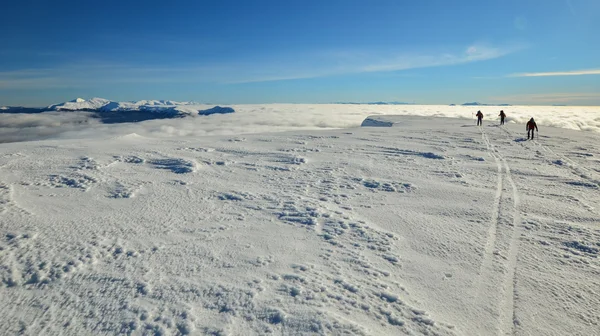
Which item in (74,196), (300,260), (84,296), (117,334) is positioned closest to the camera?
(117,334)

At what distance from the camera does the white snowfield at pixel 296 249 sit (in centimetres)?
381

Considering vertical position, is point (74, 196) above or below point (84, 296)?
above

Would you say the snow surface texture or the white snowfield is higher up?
the snow surface texture

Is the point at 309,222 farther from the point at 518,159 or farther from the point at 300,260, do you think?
the point at 518,159

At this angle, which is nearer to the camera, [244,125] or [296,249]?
[296,249]

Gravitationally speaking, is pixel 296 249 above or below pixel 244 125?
below

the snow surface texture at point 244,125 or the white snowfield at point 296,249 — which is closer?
the white snowfield at point 296,249

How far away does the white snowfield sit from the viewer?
381 centimetres

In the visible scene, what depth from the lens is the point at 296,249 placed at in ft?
18.0

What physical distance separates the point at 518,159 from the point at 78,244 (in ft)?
48.0

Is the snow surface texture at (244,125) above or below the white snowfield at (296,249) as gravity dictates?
above

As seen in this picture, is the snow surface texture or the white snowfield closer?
the white snowfield

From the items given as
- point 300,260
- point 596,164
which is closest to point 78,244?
point 300,260

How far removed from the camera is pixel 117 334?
3.50 meters
